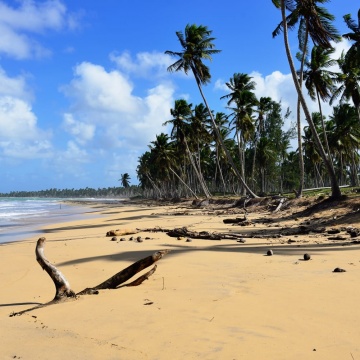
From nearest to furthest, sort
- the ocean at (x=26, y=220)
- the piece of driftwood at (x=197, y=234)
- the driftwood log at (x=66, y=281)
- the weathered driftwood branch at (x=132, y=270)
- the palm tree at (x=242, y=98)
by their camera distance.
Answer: the driftwood log at (x=66, y=281), the weathered driftwood branch at (x=132, y=270), the piece of driftwood at (x=197, y=234), the ocean at (x=26, y=220), the palm tree at (x=242, y=98)

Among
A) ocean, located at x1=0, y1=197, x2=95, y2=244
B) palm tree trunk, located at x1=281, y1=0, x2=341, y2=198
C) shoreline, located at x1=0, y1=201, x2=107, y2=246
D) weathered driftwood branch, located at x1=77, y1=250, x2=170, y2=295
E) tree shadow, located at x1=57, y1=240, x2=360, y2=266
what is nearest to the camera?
weathered driftwood branch, located at x1=77, y1=250, x2=170, y2=295

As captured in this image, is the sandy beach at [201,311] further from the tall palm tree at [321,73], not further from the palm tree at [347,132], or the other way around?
the palm tree at [347,132]

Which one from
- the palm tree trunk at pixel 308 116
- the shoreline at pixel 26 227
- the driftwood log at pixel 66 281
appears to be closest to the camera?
the driftwood log at pixel 66 281

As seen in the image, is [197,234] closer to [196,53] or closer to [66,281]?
[66,281]

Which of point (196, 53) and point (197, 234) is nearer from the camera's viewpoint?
point (197, 234)

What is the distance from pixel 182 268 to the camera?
263 inches

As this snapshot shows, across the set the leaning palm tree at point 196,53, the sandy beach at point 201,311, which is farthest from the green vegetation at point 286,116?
the sandy beach at point 201,311

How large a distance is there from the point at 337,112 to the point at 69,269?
4257 cm

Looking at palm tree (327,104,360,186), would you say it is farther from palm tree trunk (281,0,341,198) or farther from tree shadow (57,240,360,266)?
tree shadow (57,240,360,266)

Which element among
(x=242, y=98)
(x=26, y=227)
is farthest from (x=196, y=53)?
(x=26, y=227)

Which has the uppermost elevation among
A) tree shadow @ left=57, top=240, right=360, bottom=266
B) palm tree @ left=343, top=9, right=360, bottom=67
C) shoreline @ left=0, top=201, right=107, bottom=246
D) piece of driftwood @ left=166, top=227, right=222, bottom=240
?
palm tree @ left=343, top=9, right=360, bottom=67

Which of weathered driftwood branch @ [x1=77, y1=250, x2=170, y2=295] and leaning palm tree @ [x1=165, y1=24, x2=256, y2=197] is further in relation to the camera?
leaning palm tree @ [x1=165, y1=24, x2=256, y2=197]

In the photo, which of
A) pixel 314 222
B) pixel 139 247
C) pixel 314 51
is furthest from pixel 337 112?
pixel 139 247

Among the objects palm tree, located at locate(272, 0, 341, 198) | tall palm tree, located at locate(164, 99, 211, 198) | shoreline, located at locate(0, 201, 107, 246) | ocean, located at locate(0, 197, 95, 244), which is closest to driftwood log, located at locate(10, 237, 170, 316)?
shoreline, located at locate(0, 201, 107, 246)
